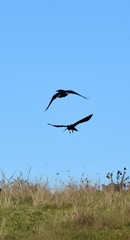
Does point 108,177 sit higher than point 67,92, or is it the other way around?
point 108,177

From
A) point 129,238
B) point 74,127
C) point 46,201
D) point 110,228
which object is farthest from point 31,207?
point 74,127

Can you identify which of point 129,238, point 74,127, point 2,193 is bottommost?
point 129,238

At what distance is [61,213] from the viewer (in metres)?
16.3

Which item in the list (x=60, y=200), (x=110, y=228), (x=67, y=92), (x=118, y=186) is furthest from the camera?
(x=118, y=186)

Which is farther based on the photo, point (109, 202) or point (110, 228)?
point (109, 202)

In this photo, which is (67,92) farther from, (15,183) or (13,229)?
(15,183)

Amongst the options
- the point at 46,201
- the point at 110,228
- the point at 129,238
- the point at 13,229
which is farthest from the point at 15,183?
the point at 129,238

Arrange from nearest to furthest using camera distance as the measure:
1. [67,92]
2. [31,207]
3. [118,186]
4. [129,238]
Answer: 1. [67,92]
2. [129,238]
3. [31,207]
4. [118,186]

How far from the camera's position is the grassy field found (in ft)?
42.5

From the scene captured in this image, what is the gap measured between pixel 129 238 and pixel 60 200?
7244 mm

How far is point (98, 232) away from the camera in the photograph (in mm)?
12758

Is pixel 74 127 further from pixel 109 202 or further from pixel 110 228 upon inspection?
pixel 109 202

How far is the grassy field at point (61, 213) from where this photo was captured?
12.9 metres

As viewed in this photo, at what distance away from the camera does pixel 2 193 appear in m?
20.6
